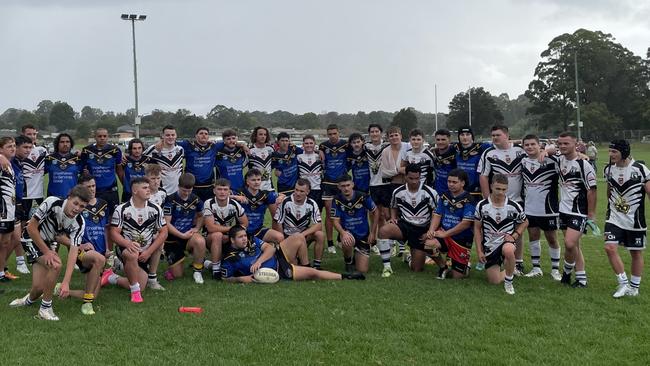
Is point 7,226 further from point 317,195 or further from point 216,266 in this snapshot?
point 317,195

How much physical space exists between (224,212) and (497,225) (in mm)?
3635

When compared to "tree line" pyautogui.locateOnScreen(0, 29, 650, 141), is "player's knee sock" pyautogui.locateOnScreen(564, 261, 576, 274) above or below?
below

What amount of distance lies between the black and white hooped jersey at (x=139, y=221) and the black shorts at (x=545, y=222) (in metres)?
4.79

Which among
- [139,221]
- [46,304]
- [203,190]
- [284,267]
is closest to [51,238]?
[46,304]

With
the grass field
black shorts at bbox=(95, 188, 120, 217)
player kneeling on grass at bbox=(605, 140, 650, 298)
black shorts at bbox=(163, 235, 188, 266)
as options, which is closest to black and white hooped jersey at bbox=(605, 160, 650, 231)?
player kneeling on grass at bbox=(605, 140, 650, 298)

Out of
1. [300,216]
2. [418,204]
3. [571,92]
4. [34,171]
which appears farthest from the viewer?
[571,92]

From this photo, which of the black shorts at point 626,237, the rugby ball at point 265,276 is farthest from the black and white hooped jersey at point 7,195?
the black shorts at point 626,237

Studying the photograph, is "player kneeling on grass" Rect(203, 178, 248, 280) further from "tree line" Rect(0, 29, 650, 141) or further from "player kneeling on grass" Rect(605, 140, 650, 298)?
"tree line" Rect(0, 29, 650, 141)

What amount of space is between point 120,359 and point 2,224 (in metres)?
3.60

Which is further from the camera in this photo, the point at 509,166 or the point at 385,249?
the point at 385,249

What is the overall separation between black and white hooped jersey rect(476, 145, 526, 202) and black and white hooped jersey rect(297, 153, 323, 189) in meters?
2.84

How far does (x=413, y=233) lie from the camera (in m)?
7.57

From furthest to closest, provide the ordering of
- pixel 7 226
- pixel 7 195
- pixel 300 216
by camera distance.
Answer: pixel 300 216 → pixel 7 226 → pixel 7 195

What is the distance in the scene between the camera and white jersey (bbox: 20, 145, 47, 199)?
315 inches
